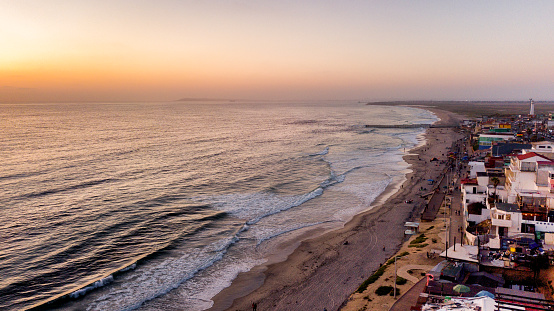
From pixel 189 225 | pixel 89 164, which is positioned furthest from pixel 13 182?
pixel 189 225

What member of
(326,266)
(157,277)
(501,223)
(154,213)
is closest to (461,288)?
(326,266)

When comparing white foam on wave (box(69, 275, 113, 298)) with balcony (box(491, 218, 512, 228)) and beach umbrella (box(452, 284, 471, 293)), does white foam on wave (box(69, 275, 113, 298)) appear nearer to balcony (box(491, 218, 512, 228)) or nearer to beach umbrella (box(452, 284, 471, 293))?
beach umbrella (box(452, 284, 471, 293))

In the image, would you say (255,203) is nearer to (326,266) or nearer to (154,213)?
(154,213)

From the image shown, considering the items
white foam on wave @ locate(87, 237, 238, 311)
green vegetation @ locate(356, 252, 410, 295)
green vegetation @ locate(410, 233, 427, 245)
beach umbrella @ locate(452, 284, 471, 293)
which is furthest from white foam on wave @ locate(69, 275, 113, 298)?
green vegetation @ locate(410, 233, 427, 245)

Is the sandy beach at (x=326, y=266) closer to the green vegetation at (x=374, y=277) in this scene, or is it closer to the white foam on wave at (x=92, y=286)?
the green vegetation at (x=374, y=277)

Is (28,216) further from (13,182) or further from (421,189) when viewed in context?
(421,189)
